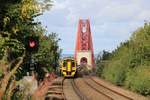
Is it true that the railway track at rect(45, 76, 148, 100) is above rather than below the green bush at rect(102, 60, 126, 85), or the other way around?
below

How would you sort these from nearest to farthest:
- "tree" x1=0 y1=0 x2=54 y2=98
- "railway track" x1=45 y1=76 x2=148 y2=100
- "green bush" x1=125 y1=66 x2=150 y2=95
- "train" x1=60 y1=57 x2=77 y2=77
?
"tree" x1=0 y1=0 x2=54 y2=98
"railway track" x1=45 y1=76 x2=148 y2=100
"green bush" x1=125 y1=66 x2=150 y2=95
"train" x1=60 y1=57 x2=77 y2=77

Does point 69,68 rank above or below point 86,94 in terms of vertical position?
above

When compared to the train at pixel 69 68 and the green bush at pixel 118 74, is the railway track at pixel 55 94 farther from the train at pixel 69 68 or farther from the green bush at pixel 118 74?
the train at pixel 69 68

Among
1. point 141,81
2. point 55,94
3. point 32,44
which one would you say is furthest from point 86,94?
point 32,44

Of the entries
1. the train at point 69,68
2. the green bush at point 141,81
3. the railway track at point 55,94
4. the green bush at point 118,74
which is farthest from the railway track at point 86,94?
the train at point 69,68

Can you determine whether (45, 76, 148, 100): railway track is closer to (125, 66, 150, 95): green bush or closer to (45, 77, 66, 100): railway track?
(45, 77, 66, 100): railway track

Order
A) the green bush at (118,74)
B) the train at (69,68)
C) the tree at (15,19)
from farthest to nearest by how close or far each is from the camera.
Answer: the train at (69,68) < the green bush at (118,74) < the tree at (15,19)

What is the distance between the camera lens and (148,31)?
45.2 m

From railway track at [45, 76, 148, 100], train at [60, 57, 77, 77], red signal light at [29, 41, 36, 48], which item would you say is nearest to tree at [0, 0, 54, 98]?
red signal light at [29, 41, 36, 48]

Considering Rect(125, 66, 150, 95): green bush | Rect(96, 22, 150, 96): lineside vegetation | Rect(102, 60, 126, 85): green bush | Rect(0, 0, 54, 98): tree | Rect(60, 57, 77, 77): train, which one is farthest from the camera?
Rect(60, 57, 77, 77): train

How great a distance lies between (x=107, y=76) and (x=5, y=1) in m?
46.1

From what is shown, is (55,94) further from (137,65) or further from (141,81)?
(137,65)

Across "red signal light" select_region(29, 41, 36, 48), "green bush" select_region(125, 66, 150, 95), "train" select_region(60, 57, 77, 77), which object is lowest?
"green bush" select_region(125, 66, 150, 95)

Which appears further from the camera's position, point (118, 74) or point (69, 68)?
point (69, 68)
